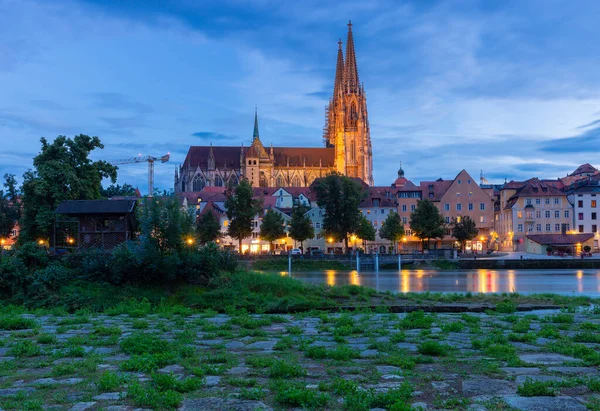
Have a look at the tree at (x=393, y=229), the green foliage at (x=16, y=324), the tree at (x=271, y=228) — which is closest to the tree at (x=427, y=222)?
the tree at (x=393, y=229)

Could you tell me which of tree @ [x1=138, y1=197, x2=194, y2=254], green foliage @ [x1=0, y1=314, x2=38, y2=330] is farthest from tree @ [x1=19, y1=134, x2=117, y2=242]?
green foliage @ [x1=0, y1=314, x2=38, y2=330]

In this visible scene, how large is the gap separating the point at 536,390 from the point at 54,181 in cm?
4186

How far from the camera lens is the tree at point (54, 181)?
43.0 meters

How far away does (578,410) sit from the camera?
6.72 meters

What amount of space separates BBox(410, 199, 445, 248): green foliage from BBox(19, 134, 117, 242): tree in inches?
1819

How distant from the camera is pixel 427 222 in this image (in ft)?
262

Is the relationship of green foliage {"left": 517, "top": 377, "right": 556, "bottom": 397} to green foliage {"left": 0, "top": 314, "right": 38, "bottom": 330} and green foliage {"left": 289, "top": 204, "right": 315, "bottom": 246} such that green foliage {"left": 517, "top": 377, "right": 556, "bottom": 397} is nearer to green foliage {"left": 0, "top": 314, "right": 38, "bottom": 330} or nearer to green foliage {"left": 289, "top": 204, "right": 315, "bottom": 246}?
green foliage {"left": 0, "top": 314, "right": 38, "bottom": 330}

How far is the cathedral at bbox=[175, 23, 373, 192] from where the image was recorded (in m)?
158

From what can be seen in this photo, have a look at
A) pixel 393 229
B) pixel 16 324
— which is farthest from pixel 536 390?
pixel 393 229

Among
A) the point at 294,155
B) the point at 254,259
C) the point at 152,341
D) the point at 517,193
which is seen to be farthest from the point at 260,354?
the point at 294,155

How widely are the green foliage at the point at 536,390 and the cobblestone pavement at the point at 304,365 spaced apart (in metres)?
0.01

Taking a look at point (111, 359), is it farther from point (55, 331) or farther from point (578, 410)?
point (578, 410)

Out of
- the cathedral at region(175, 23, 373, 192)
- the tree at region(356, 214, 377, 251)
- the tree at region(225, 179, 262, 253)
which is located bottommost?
the tree at region(356, 214, 377, 251)

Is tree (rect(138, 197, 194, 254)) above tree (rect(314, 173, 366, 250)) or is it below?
below
